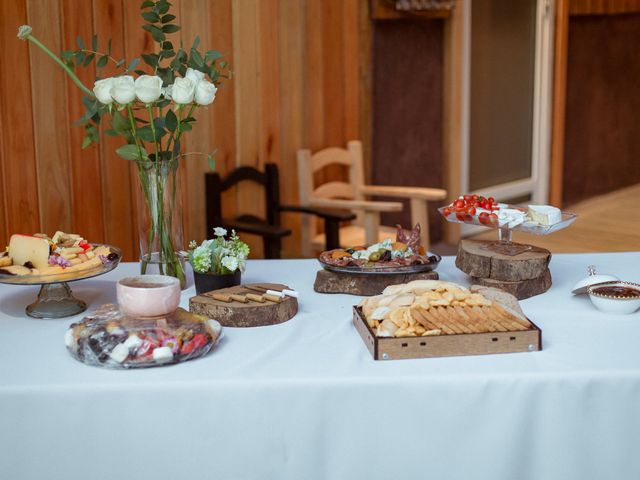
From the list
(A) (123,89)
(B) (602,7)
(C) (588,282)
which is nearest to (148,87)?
(A) (123,89)

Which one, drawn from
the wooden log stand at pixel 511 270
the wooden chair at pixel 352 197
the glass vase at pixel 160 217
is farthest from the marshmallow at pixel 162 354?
the wooden chair at pixel 352 197

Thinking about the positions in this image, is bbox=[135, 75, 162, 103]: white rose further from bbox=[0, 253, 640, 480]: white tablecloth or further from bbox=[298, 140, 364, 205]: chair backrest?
bbox=[298, 140, 364, 205]: chair backrest

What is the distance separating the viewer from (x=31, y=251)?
1958 mm

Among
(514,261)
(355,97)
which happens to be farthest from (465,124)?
(514,261)

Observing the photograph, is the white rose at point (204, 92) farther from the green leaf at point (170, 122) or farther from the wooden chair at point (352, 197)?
the wooden chair at point (352, 197)

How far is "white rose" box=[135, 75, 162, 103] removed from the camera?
1944 millimetres

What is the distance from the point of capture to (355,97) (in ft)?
14.3

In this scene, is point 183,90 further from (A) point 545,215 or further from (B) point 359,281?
(A) point 545,215

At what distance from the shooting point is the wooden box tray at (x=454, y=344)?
1.68m

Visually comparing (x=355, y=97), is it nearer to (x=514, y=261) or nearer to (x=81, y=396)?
(x=514, y=261)

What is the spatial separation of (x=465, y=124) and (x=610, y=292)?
11.5 ft

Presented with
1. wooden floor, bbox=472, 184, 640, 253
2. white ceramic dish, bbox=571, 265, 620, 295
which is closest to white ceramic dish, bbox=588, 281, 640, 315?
white ceramic dish, bbox=571, 265, 620, 295

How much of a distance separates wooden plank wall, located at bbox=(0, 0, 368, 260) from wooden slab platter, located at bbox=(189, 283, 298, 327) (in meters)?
1.43

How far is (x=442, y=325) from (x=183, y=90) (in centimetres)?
76
